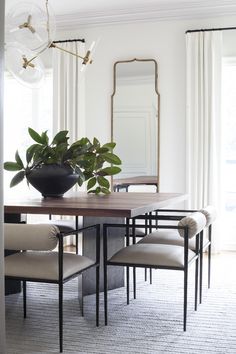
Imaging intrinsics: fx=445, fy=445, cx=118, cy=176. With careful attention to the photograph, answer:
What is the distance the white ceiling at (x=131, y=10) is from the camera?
187 inches

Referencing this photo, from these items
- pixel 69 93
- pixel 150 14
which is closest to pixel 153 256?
pixel 69 93

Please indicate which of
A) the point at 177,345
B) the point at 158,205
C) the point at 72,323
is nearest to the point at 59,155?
the point at 158,205

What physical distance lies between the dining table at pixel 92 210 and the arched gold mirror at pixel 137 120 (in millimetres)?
1720

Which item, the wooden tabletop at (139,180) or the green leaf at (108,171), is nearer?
the green leaf at (108,171)

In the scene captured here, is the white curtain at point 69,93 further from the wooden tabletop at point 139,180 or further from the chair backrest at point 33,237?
the chair backrest at point 33,237

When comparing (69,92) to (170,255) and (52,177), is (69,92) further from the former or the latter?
(170,255)

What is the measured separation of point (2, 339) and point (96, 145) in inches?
103

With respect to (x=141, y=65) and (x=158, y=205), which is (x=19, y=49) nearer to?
(x=158, y=205)

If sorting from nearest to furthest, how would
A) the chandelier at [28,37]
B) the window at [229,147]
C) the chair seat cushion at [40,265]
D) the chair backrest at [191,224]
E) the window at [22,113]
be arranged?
the chair seat cushion at [40,265]
the chair backrest at [191,224]
the chandelier at [28,37]
the window at [229,147]
the window at [22,113]

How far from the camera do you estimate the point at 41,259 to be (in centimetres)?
221

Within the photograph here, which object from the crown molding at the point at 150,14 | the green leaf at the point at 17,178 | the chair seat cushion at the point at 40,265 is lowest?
the chair seat cushion at the point at 40,265

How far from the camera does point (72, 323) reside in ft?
8.17

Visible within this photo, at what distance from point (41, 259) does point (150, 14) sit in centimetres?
363

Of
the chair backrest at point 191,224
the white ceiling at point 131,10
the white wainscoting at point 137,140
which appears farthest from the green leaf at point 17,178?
the white ceiling at point 131,10
